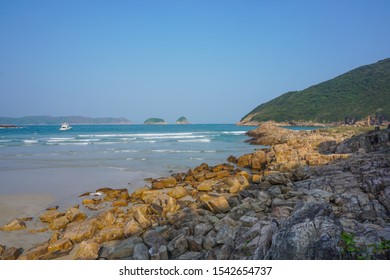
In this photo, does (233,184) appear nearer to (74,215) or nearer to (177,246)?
(177,246)

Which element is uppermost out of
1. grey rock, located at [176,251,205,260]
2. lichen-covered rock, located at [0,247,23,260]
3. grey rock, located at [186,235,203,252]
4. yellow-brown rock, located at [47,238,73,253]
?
grey rock, located at [186,235,203,252]

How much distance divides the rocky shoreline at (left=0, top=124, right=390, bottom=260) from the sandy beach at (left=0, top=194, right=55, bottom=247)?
286 millimetres

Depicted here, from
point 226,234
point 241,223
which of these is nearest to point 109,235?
point 226,234

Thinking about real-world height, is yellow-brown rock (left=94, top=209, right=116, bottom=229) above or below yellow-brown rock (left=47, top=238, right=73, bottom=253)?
above

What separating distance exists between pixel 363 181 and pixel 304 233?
22.4ft

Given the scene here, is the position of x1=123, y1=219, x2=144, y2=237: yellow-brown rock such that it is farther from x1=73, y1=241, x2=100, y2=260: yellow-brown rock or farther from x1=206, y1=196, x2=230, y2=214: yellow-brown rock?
x1=206, y1=196, x2=230, y2=214: yellow-brown rock

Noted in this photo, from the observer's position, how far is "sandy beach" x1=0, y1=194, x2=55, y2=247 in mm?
7928

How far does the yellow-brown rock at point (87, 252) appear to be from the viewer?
6.32 metres

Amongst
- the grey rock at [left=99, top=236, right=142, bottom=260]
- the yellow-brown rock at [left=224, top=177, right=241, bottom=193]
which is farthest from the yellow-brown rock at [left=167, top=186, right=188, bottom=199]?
the grey rock at [left=99, top=236, right=142, bottom=260]

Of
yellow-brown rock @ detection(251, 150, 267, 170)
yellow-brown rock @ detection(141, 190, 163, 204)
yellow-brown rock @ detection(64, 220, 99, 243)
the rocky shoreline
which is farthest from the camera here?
yellow-brown rock @ detection(251, 150, 267, 170)

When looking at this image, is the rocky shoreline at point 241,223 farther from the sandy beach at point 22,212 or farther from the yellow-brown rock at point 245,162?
the yellow-brown rock at point 245,162

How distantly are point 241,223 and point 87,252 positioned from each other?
146 inches

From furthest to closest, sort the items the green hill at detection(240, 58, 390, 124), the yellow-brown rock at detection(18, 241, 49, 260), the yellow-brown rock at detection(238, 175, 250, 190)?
the green hill at detection(240, 58, 390, 124) → the yellow-brown rock at detection(238, 175, 250, 190) → the yellow-brown rock at detection(18, 241, 49, 260)

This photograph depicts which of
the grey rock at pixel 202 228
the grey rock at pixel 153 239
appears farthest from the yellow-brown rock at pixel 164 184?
the grey rock at pixel 202 228
